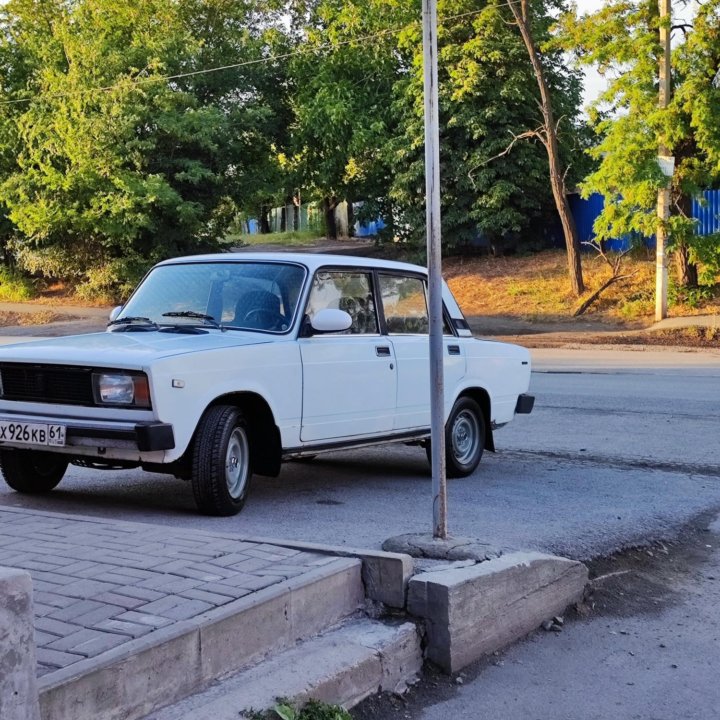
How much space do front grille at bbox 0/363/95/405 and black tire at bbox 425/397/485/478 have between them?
2.95 metres

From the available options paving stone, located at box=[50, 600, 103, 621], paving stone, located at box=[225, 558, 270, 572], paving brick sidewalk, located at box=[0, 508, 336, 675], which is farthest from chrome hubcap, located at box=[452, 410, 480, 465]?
paving stone, located at box=[50, 600, 103, 621]

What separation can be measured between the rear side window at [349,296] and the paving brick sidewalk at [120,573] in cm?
252

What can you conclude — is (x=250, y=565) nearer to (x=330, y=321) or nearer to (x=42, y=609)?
(x=42, y=609)

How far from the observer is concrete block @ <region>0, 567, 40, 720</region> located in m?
2.81

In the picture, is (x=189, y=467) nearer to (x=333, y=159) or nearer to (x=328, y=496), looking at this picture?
(x=328, y=496)

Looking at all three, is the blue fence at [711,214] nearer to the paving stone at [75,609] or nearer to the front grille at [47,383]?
the front grille at [47,383]

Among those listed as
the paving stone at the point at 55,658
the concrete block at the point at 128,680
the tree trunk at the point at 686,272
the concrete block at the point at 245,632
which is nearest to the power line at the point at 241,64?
the tree trunk at the point at 686,272

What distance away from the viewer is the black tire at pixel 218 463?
20.3 feet

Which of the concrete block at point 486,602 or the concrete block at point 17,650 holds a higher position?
the concrete block at point 17,650

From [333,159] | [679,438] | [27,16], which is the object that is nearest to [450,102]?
[333,159]

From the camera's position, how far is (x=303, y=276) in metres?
7.25

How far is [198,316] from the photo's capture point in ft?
23.4

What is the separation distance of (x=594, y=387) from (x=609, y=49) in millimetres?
13526

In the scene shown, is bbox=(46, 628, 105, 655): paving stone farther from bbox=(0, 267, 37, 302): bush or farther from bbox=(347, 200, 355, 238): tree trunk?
bbox=(347, 200, 355, 238): tree trunk
